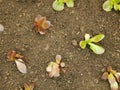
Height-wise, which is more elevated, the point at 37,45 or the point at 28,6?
the point at 28,6

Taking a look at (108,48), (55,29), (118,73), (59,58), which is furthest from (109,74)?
(55,29)

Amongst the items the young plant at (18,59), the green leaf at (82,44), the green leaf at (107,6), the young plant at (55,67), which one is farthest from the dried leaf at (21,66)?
the green leaf at (107,6)

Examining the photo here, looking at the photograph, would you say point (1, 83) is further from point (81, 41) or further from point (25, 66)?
point (81, 41)

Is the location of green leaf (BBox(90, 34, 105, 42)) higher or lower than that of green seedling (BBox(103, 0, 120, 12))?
lower

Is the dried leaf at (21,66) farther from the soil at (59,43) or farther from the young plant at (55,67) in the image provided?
the young plant at (55,67)

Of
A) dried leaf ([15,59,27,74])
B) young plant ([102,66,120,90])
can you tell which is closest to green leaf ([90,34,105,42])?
young plant ([102,66,120,90])

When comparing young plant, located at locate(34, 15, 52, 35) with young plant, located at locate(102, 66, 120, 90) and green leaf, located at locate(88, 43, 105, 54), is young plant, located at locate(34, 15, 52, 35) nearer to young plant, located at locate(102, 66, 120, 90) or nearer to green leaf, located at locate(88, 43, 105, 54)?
green leaf, located at locate(88, 43, 105, 54)

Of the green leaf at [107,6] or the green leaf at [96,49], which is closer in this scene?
the green leaf at [96,49]
